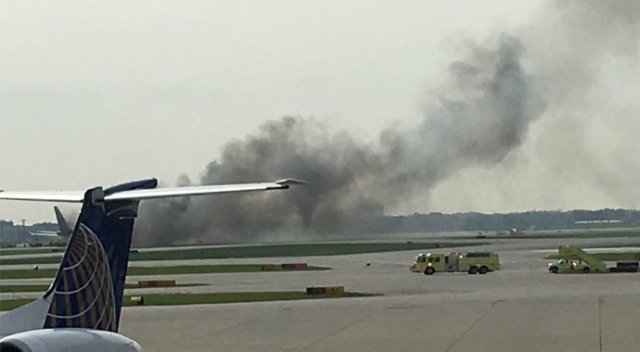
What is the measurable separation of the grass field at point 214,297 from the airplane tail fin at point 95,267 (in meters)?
47.8

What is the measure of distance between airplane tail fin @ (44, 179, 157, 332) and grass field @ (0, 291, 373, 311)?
157ft

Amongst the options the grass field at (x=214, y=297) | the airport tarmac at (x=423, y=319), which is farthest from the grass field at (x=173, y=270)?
the grass field at (x=214, y=297)

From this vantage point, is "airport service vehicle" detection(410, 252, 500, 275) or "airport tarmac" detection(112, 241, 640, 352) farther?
"airport service vehicle" detection(410, 252, 500, 275)

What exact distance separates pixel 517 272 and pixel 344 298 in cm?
2870

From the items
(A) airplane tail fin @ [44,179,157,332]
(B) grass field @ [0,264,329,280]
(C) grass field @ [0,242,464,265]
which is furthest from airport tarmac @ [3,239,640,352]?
(C) grass field @ [0,242,464,265]

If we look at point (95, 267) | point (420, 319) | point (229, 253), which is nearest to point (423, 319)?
point (420, 319)

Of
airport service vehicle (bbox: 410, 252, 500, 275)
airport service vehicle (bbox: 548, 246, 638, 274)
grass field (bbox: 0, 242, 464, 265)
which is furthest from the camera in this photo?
grass field (bbox: 0, 242, 464, 265)

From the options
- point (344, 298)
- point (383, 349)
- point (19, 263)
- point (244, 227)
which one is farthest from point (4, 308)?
point (19, 263)

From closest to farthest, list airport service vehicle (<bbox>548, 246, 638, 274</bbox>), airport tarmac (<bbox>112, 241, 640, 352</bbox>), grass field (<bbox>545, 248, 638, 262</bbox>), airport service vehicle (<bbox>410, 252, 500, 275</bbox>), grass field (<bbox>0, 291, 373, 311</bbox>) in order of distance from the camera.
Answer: airport tarmac (<bbox>112, 241, 640, 352</bbox>), grass field (<bbox>0, 291, 373, 311</bbox>), airport service vehicle (<bbox>548, 246, 638, 274</bbox>), airport service vehicle (<bbox>410, 252, 500, 275</bbox>), grass field (<bbox>545, 248, 638, 262</bbox>)

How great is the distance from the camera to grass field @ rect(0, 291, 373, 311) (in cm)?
7400

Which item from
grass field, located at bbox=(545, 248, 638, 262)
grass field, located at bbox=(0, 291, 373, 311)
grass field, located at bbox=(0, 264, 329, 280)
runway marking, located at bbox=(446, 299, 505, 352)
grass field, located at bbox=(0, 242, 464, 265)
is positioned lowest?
runway marking, located at bbox=(446, 299, 505, 352)

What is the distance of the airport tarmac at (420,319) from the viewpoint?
157 feet

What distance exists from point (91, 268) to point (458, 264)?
8289 cm

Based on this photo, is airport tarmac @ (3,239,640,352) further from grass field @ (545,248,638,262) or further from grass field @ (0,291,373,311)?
grass field @ (545,248,638,262)
